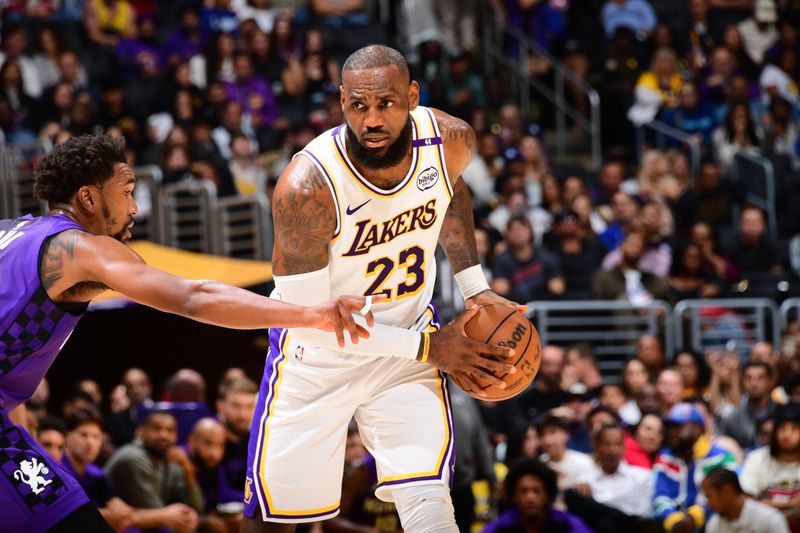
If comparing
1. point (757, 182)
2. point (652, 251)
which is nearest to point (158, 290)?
point (652, 251)

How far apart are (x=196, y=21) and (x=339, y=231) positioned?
1016 cm

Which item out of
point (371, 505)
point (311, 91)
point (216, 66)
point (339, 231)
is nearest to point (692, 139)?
point (311, 91)

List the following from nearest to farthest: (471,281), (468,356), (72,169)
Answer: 1. (72,169)
2. (468,356)
3. (471,281)

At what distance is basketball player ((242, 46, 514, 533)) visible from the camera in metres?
5.20

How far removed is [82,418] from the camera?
27.1 ft

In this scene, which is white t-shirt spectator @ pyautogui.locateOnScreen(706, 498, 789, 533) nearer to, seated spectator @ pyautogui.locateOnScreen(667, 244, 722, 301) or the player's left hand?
the player's left hand

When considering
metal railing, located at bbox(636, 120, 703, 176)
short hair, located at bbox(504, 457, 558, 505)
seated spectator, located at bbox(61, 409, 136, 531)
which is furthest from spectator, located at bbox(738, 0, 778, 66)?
seated spectator, located at bbox(61, 409, 136, 531)

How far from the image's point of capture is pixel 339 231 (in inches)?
207

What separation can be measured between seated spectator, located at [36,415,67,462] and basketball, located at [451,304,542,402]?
3.22 metres

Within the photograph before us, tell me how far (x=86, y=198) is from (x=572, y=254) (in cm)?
847

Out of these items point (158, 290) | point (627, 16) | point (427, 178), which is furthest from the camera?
point (627, 16)

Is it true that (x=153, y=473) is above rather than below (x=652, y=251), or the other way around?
below

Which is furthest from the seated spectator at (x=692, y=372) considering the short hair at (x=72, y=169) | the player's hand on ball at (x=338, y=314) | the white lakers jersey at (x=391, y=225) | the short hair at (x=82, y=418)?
the short hair at (x=72, y=169)

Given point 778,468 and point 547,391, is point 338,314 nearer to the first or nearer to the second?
point 778,468
